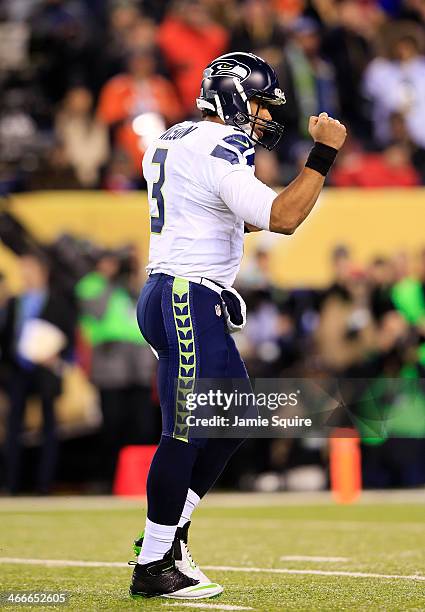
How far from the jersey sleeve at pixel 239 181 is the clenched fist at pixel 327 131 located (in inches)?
10.7

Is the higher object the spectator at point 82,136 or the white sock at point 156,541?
the spectator at point 82,136

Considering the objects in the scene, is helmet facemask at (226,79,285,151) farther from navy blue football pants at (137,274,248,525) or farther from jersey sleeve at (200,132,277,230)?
navy blue football pants at (137,274,248,525)

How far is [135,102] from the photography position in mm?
14438

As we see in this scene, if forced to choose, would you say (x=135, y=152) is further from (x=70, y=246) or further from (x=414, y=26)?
(x=414, y=26)

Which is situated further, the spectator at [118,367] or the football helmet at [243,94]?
the spectator at [118,367]

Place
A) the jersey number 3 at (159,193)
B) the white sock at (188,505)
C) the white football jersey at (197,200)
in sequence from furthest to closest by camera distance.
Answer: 1. the white sock at (188,505)
2. the jersey number 3 at (159,193)
3. the white football jersey at (197,200)

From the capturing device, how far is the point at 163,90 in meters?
14.5

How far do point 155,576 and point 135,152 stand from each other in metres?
9.10

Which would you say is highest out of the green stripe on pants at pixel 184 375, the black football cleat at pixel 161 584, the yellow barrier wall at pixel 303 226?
the yellow barrier wall at pixel 303 226

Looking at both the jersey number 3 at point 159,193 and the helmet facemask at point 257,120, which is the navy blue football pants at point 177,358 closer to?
the jersey number 3 at point 159,193

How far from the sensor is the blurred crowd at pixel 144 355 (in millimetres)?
12336

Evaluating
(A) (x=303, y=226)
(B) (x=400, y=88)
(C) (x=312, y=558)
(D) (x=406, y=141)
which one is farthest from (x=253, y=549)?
(B) (x=400, y=88)

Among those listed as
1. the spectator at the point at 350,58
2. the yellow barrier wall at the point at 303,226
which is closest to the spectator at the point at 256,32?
the spectator at the point at 350,58

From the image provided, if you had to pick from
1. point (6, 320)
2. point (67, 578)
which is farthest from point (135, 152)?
point (67, 578)
